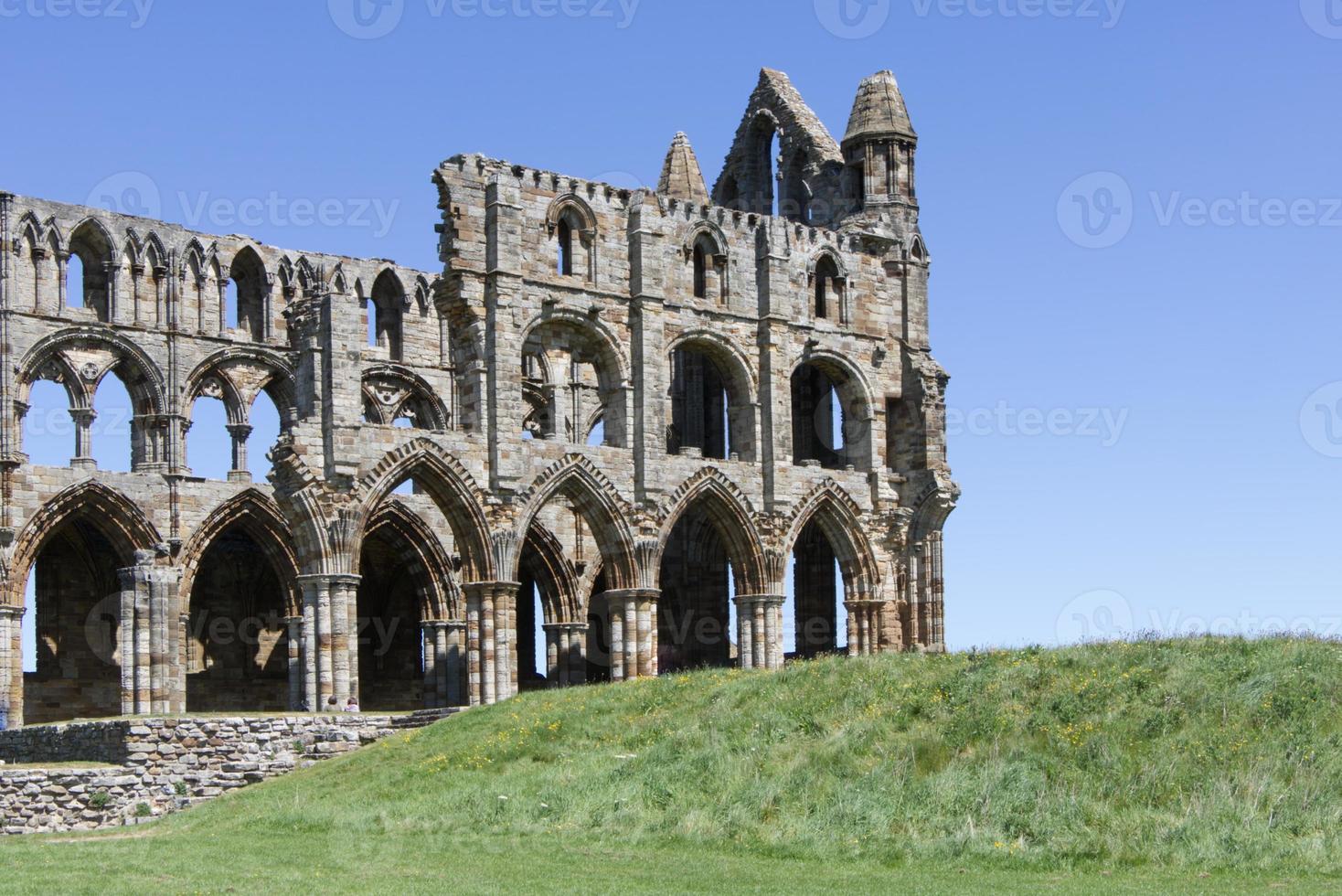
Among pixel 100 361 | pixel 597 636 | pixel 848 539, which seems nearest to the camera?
pixel 848 539

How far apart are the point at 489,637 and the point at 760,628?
6643 mm

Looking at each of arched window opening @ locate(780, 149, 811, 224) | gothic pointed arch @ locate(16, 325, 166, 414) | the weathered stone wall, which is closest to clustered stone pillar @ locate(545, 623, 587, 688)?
the weathered stone wall

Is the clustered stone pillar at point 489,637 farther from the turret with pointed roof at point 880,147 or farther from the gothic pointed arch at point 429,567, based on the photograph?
the turret with pointed roof at point 880,147

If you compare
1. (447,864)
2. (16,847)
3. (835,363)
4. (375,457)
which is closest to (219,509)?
(375,457)

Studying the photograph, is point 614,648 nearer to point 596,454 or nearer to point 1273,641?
point 596,454

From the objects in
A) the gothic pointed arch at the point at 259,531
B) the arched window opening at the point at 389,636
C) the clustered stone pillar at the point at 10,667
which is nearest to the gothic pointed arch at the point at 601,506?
the gothic pointed arch at the point at 259,531

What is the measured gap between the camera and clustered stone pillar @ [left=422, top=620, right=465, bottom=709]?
152 feet

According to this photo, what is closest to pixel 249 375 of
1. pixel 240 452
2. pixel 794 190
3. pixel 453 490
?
pixel 240 452

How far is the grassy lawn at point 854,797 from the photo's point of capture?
875 inches

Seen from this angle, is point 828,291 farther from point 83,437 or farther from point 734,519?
point 83,437

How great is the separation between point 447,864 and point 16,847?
6158mm

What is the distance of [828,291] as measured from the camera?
46281 millimetres

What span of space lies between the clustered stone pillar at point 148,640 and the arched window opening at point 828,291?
15584 mm

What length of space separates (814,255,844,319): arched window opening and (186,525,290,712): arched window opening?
50.5ft
